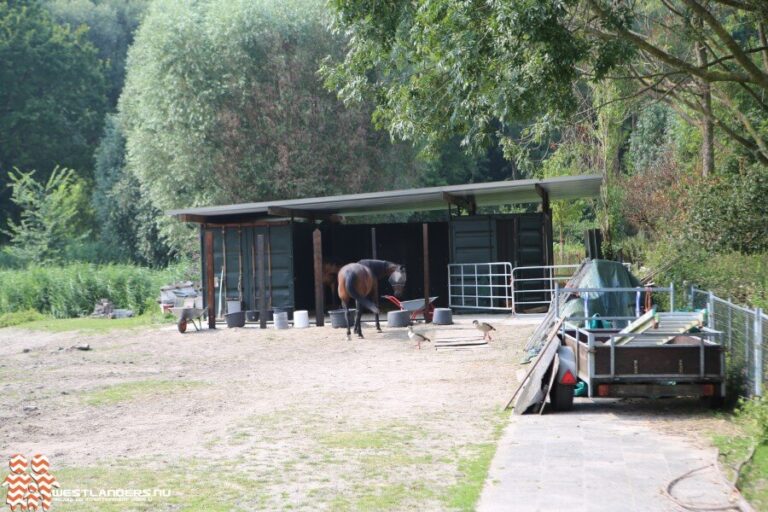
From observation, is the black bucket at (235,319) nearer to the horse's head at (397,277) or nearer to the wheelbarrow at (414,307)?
the wheelbarrow at (414,307)

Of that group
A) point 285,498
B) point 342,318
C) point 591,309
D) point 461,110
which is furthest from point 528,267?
point 285,498

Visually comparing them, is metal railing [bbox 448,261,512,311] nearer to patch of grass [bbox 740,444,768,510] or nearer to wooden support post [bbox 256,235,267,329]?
wooden support post [bbox 256,235,267,329]

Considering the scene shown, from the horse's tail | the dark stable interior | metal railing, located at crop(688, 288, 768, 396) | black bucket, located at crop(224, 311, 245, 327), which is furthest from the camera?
the dark stable interior

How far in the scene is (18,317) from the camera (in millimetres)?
25750

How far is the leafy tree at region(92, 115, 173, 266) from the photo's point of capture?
42.2 metres

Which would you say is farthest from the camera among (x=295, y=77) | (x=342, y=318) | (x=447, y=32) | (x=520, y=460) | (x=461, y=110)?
(x=295, y=77)

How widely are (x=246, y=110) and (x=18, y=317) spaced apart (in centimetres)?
1116

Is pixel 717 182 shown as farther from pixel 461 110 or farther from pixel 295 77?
pixel 295 77

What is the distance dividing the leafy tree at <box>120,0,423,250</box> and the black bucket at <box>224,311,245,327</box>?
12159mm

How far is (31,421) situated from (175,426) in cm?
175

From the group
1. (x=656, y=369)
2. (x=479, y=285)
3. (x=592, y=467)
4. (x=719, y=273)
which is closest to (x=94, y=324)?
(x=479, y=285)

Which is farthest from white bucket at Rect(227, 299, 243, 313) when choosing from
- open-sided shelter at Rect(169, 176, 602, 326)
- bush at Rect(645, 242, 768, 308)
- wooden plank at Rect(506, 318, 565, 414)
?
wooden plank at Rect(506, 318, 565, 414)

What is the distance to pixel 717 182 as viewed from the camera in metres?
19.9

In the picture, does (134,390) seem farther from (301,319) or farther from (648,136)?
(648,136)
